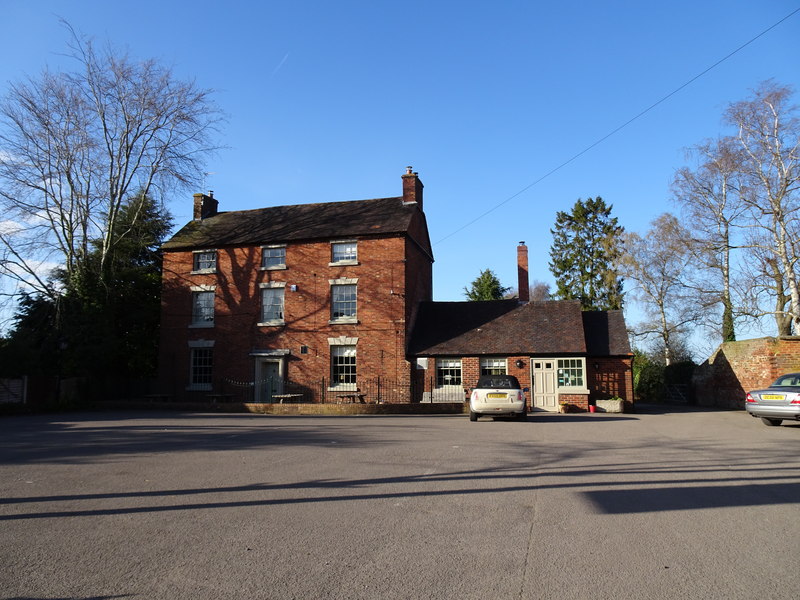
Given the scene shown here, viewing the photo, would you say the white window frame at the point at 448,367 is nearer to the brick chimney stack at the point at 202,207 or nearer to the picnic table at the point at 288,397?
the picnic table at the point at 288,397

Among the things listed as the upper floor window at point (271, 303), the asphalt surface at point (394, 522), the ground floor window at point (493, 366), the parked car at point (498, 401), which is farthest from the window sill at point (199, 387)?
the asphalt surface at point (394, 522)

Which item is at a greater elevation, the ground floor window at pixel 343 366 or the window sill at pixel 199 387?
the ground floor window at pixel 343 366

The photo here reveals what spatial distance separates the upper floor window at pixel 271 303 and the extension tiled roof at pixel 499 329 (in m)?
6.37

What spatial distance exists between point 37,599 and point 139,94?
2771cm

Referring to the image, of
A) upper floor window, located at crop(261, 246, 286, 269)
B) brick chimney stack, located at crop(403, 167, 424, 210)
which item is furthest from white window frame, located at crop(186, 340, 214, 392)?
brick chimney stack, located at crop(403, 167, 424, 210)

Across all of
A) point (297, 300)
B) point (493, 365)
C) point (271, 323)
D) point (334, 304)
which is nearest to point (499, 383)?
point (493, 365)

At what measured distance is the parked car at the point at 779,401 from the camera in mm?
15102

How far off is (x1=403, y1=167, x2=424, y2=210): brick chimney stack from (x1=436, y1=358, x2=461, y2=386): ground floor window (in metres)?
7.96

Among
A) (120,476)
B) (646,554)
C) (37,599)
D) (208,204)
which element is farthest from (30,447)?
(208,204)

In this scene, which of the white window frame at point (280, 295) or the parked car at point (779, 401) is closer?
the parked car at point (779, 401)

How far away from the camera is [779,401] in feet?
50.8

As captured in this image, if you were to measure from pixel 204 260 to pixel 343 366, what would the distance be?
9050mm

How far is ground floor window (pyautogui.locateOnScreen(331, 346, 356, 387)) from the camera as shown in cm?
2600

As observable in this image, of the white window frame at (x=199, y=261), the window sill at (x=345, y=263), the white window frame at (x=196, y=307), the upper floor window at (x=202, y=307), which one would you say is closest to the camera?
the window sill at (x=345, y=263)
